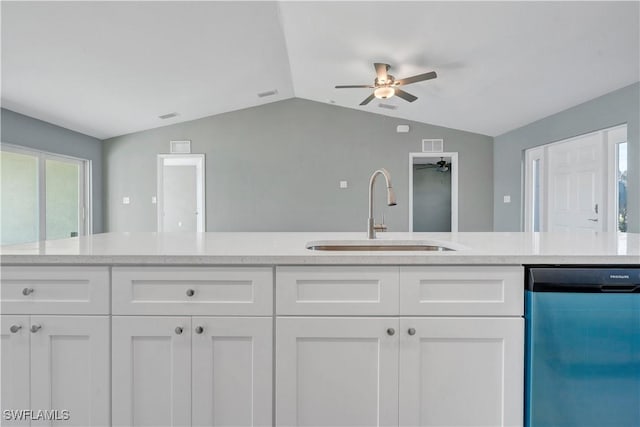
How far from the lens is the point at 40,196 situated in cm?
490

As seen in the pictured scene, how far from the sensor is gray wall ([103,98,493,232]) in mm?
6227

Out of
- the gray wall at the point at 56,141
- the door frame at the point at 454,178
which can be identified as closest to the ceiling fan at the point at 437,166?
the door frame at the point at 454,178

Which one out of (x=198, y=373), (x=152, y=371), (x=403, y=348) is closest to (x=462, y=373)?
(x=403, y=348)

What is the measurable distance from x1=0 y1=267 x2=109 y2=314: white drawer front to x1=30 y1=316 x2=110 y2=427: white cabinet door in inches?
1.4

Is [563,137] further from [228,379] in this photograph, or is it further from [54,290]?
[54,290]

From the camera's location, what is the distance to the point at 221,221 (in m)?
6.31

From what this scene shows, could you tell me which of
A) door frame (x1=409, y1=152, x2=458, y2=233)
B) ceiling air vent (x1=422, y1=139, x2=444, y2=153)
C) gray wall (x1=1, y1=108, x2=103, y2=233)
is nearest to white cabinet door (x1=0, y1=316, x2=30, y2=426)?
gray wall (x1=1, y1=108, x2=103, y2=233)

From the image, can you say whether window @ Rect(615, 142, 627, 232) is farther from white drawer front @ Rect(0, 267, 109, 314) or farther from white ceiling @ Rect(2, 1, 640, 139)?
white drawer front @ Rect(0, 267, 109, 314)

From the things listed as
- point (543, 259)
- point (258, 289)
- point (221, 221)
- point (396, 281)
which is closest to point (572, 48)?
point (543, 259)

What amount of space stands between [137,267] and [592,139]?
476cm

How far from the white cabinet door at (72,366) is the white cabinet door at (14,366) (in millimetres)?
28

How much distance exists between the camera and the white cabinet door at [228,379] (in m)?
1.24

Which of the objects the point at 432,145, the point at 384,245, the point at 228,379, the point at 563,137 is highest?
the point at 432,145

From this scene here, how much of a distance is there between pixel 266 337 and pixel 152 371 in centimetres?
44
